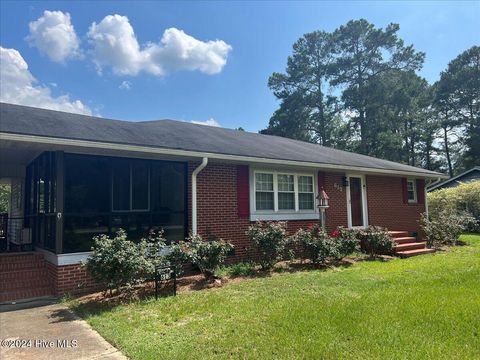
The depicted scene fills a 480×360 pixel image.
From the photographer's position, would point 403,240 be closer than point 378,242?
No

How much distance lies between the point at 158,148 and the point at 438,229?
10.5 meters

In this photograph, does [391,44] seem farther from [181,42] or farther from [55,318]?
[55,318]

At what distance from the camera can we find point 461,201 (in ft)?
64.3

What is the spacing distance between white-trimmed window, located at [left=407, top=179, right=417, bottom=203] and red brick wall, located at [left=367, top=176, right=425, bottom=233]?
0.30 m

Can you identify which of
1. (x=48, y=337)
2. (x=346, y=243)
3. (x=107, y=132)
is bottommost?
(x=48, y=337)

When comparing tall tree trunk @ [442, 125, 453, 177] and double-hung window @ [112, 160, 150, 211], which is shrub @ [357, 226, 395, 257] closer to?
double-hung window @ [112, 160, 150, 211]

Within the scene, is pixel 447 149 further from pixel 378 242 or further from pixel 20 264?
pixel 20 264

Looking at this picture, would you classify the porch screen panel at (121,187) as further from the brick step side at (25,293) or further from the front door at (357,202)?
the front door at (357,202)

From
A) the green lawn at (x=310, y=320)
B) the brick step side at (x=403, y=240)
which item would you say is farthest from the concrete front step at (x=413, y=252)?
the green lawn at (x=310, y=320)

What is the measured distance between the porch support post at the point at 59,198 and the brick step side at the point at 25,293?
82 centimetres

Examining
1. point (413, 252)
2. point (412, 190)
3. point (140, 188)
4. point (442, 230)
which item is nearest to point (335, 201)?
point (413, 252)

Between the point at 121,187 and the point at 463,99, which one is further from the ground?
the point at 463,99

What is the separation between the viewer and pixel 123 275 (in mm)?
6359

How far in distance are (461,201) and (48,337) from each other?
67.9 feet
